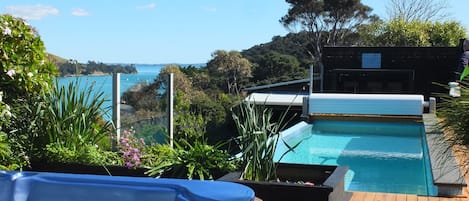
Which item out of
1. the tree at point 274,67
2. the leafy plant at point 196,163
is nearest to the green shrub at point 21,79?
the leafy plant at point 196,163

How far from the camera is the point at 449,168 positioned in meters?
4.77

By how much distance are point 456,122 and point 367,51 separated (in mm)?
14163

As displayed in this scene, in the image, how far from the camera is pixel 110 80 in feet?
→ 17.5

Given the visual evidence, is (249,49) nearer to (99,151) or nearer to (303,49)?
(303,49)

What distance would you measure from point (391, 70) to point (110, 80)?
483 inches

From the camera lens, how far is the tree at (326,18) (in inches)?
1248

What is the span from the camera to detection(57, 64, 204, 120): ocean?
4.65 m

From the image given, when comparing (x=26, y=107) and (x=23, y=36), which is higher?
(x=23, y=36)

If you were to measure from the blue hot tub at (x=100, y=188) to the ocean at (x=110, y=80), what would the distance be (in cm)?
188

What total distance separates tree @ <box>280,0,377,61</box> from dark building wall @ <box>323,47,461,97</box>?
49.3 feet

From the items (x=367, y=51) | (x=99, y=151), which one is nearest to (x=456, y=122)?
(x=99, y=151)

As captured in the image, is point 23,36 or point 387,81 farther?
point 387,81

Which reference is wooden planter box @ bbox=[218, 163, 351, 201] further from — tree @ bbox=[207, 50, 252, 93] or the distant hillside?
tree @ bbox=[207, 50, 252, 93]

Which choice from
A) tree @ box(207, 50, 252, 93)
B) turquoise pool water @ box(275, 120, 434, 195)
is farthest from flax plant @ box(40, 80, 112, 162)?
tree @ box(207, 50, 252, 93)
